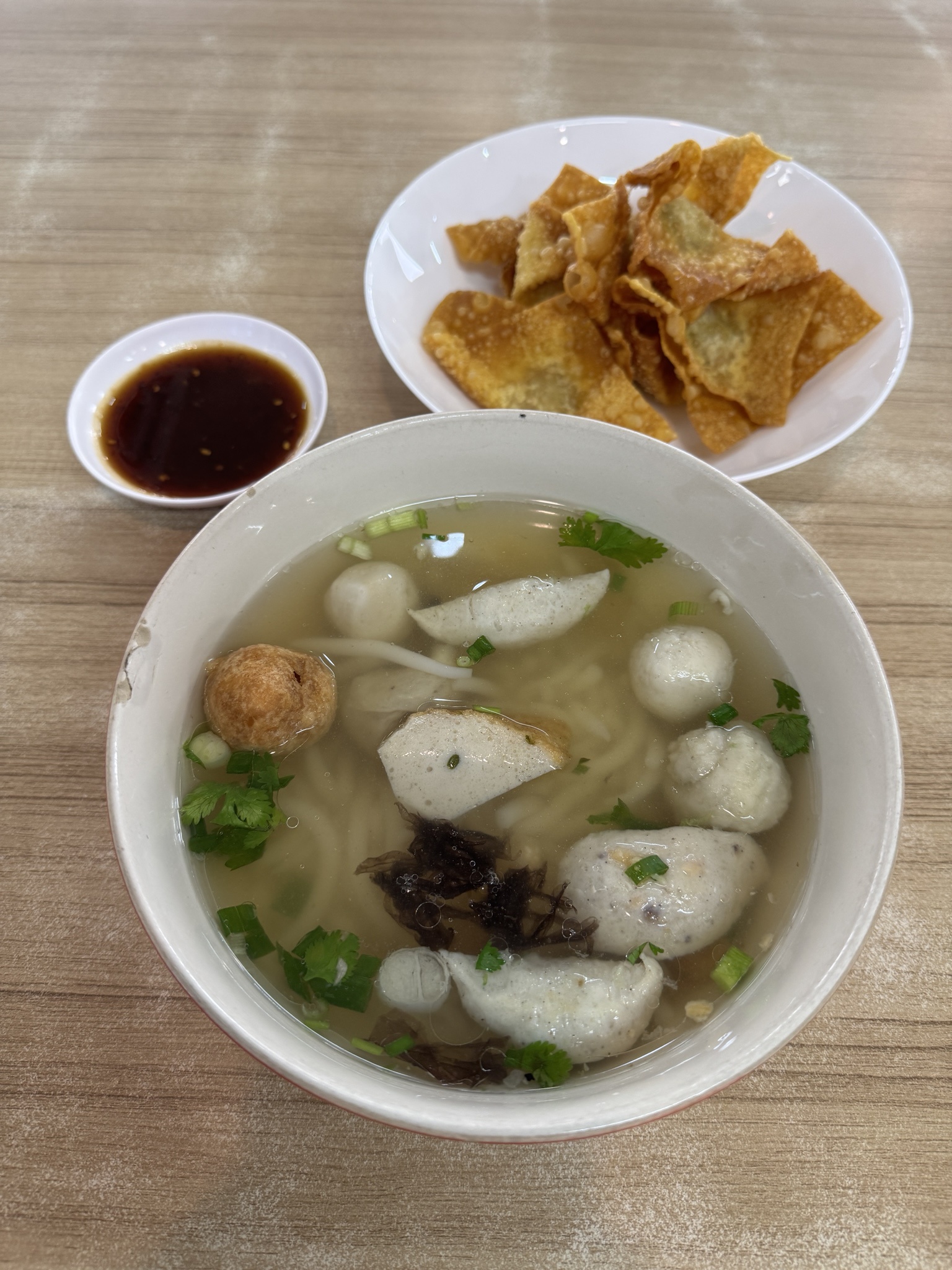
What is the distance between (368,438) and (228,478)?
0.58 m

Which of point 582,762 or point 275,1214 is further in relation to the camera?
point 582,762

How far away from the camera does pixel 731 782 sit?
122 centimetres

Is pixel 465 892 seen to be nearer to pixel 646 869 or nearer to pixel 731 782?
pixel 646 869

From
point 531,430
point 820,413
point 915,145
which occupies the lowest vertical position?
point 820,413

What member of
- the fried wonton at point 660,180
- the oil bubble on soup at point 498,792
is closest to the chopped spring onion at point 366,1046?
the oil bubble on soup at point 498,792

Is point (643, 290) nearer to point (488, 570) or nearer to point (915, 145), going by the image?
point (488, 570)

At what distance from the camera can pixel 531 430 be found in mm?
1267

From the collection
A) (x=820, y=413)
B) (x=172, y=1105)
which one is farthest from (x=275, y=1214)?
(x=820, y=413)

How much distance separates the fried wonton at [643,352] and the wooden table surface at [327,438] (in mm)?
379

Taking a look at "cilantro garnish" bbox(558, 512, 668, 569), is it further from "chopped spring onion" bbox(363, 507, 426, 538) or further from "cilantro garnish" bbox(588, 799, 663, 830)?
"cilantro garnish" bbox(588, 799, 663, 830)

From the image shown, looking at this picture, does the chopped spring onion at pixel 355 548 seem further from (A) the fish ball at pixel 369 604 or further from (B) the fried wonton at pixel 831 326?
(B) the fried wonton at pixel 831 326

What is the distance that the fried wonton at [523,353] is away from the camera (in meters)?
1.79

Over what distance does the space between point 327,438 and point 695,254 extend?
3.33 ft

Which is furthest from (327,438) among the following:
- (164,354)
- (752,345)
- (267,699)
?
(752,345)
